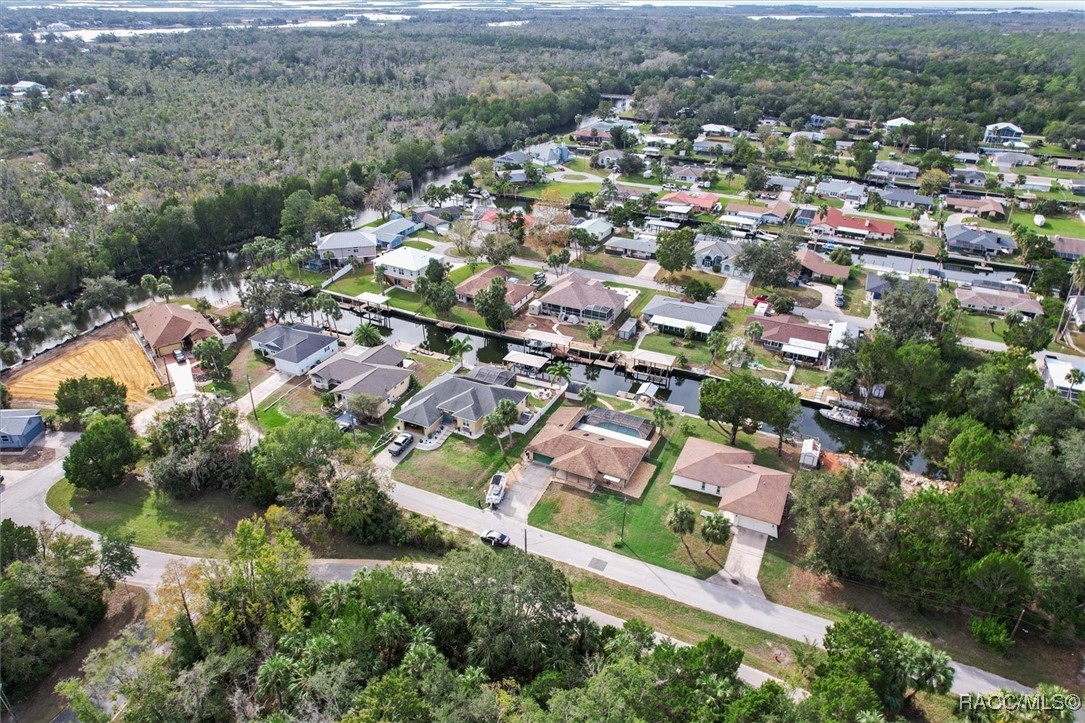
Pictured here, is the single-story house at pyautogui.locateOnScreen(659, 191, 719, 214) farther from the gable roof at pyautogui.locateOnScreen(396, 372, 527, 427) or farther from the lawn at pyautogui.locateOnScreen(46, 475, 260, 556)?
the lawn at pyautogui.locateOnScreen(46, 475, 260, 556)

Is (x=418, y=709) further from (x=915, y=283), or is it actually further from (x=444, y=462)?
(x=915, y=283)

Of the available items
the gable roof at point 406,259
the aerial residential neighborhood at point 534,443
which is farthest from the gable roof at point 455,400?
the gable roof at point 406,259

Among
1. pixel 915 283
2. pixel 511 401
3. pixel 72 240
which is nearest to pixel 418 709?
pixel 511 401

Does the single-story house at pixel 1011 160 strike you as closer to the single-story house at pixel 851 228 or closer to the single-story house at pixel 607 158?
the single-story house at pixel 851 228

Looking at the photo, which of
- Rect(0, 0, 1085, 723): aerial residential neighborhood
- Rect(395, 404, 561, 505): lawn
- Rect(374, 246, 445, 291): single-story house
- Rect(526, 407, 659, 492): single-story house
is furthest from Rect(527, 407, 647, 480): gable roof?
Rect(374, 246, 445, 291): single-story house

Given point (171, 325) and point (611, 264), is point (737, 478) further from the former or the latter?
point (171, 325)

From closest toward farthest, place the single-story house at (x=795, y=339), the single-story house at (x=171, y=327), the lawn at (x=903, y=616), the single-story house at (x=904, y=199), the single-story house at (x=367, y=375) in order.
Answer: the lawn at (x=903, y=616), the single-story house at (x=367, y=375), the single-story house at (x=795, y=339), the single-story house at (x=171, y=327), the single-story house at (x=904, y=199)

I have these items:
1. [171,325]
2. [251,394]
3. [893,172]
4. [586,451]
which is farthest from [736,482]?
[893,172]
